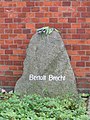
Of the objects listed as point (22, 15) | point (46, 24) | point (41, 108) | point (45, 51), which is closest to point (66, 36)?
point (46, 24)

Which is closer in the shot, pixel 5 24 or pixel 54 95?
pixel 54 95

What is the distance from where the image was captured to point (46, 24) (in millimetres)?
6988

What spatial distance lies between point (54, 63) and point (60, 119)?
167cm

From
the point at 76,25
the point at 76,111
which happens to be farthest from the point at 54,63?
the point at 76,111

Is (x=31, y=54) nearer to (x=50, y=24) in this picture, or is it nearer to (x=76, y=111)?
(x=50, y=24)

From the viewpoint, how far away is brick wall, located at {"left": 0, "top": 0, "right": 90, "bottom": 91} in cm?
693

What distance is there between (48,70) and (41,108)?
116 centimetres

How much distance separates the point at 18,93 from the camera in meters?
6.60

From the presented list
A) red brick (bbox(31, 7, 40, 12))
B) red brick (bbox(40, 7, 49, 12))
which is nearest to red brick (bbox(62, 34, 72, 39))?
red brick (bbox(40, 7, 49, 12))

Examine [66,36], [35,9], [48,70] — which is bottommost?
[48,70]

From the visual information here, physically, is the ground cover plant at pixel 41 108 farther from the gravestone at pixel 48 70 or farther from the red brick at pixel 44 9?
the red brick at pixel 44 9

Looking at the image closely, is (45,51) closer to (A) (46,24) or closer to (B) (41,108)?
(A) (46,24)

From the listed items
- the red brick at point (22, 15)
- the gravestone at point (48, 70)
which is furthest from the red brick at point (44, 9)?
the gravestone at point (48, 70)

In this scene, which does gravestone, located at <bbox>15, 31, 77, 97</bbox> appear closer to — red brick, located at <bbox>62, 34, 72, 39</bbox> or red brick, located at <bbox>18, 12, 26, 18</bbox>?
red brick, located at <bbox>62, 34, 72, 39</bbox>
